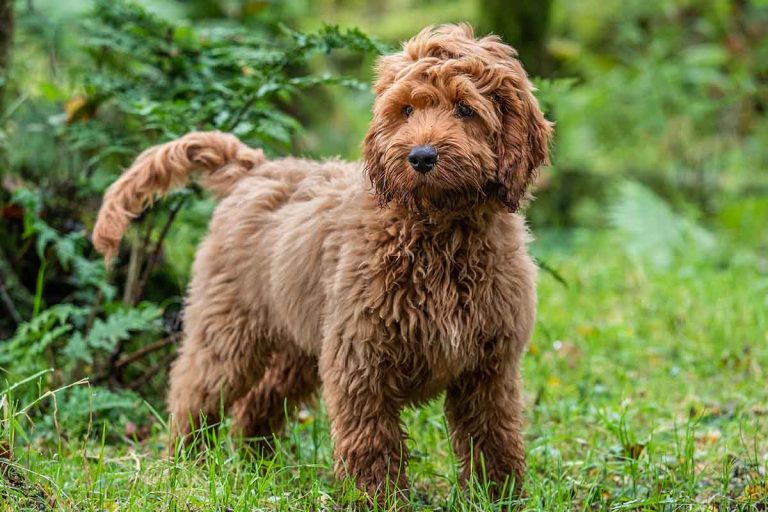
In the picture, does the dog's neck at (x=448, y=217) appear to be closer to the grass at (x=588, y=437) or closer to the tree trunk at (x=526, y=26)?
the grass at (x=588, y=437)

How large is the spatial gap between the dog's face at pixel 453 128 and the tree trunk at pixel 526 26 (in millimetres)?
4748

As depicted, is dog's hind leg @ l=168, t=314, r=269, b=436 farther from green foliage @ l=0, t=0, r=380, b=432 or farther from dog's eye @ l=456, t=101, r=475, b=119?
dog's eye @ l=456, t=101, r=475, b=119

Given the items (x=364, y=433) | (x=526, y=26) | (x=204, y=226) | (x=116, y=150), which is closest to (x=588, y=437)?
(x=364, y=433)

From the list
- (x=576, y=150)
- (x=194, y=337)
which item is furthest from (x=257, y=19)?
(x=576, y=150)

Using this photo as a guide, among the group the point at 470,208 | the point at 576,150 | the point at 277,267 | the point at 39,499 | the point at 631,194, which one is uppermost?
the point at 470,208

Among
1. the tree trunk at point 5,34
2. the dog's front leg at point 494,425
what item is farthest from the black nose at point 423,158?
the tree trunk at point 5,34

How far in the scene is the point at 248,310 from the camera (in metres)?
4.38

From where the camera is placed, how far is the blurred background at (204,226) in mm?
4977

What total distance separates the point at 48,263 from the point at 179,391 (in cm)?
171

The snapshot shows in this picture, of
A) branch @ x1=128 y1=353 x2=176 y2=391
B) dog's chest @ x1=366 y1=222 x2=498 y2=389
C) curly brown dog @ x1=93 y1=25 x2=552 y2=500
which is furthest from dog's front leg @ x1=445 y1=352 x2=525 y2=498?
branch @ x1=128 y1=353 x2=176 y2=391

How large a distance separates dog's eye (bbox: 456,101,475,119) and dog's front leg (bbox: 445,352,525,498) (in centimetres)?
102

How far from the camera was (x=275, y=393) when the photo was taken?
4.82 meters

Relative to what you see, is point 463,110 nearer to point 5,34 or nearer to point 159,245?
point 159,245

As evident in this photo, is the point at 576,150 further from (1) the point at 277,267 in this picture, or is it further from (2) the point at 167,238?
(1) the point at 277,267
